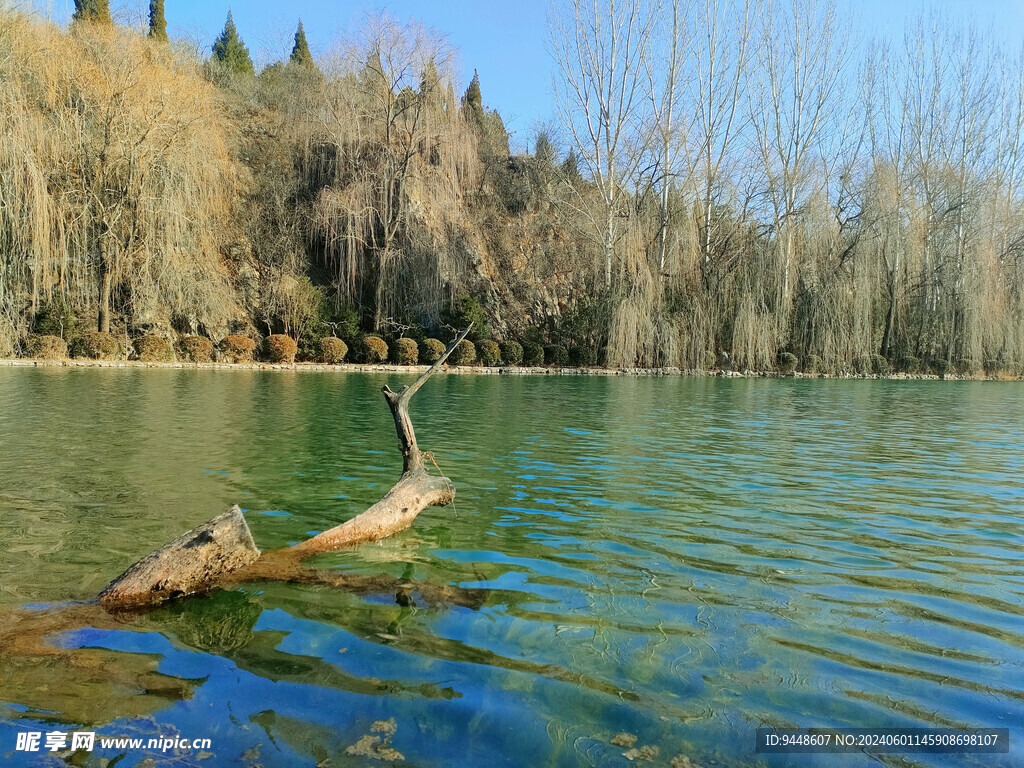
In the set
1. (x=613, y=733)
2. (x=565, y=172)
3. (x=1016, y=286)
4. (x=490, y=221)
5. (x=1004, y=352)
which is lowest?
(x=613, y=733)

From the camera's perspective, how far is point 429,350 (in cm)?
2641

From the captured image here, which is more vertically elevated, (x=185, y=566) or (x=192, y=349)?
(x=192, y=349)

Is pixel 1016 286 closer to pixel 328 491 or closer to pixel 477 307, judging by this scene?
pixel 477 307

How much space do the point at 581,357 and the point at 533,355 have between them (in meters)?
1.94

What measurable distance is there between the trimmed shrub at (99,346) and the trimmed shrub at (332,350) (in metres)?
6.47

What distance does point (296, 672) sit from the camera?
8.92ft

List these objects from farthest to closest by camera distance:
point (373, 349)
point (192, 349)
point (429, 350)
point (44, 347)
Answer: point (429, 350) → point (373, 349) → point (192, 349) → point (44, 347)

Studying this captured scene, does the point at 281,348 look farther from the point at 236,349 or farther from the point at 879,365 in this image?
the point at 879,365

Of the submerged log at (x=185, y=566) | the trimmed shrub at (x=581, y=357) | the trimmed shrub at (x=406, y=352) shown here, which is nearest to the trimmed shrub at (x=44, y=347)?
the trimmed shrub at (x=406, y=352)

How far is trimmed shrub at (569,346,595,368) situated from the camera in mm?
28734

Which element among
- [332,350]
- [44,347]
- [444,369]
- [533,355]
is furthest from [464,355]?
[44,347]

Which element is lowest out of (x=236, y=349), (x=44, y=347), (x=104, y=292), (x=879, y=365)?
(x=44, y=347)

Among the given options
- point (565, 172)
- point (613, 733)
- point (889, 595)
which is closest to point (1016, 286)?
point (565, 172)

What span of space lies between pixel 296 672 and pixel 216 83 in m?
34.4
